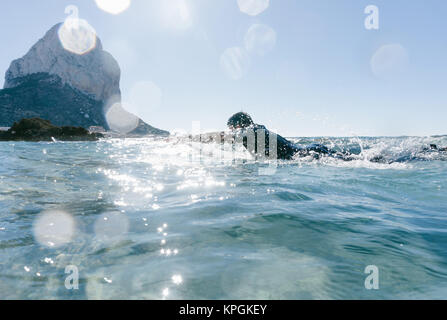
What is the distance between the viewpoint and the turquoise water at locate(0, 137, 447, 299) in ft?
6.57

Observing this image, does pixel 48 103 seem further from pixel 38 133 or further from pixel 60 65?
pixel 38 133

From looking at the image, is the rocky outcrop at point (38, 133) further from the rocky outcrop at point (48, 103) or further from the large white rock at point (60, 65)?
the large white rock at point (60, 65)

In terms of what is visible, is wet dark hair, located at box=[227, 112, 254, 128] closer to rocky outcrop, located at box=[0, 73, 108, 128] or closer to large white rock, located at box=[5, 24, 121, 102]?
rocky outcrop, located at box=[0, 73, 108, 128]

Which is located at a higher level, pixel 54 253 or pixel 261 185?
pixel 261 185

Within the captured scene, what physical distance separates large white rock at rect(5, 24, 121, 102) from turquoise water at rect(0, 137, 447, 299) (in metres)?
135

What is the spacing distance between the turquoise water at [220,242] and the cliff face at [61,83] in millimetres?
110402

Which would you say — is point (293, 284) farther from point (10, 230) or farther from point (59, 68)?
point (59, 68)

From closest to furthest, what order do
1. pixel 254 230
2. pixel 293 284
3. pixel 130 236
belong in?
1. pixel 293 284
2. pixel 130 236
3. pixel 254 230

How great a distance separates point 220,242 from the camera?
286 centimetres

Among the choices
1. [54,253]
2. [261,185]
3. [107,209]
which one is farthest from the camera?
[261,185]

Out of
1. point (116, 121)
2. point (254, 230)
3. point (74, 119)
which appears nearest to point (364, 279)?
point (254, 230)

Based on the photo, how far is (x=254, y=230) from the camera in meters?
3.21

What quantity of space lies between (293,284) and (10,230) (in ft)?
11.2
